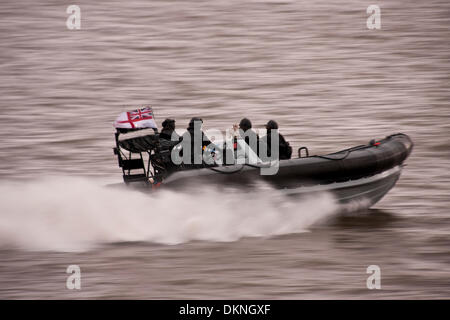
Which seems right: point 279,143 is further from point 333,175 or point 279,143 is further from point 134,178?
point 134,178

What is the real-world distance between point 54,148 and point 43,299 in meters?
7.01

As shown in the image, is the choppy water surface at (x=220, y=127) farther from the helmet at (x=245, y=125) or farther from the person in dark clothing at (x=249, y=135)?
the helmet at (x=245, y=125)

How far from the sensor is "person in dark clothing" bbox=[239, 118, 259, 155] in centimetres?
812

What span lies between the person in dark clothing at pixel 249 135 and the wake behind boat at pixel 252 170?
65 mm

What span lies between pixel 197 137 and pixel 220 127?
543 cm

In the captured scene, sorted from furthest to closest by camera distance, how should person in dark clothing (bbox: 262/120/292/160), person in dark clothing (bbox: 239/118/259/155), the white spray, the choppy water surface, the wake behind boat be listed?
1. person in dark clothing (bbox: 262/120/292/160)
2. person in dark clothing (bbox: 239/118/259/155)
3. the wake behind boat
4. the white spray
5. the choppy water surface

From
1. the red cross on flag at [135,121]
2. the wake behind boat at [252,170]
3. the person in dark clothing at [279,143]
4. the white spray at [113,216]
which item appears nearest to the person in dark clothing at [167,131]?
the wake behind boat at [252,170]

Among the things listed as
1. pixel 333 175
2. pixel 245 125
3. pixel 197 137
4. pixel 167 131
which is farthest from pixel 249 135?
pixel 333 175

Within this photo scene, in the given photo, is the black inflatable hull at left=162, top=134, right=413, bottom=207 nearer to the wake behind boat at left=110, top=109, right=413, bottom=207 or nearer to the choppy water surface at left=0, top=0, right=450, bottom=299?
the wake behind boat at left=110, top=109, right=413, bottom=207

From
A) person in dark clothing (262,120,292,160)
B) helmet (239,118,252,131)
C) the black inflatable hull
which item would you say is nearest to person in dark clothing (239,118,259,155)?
helmet (239,118,252,131)

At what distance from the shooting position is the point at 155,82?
53.9 feet

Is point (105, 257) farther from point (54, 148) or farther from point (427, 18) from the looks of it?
point (427, 18)

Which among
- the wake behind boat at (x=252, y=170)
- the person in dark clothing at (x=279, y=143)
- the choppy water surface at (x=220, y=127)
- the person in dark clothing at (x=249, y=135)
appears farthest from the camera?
the person in dark clothing at (x=279, y=143)

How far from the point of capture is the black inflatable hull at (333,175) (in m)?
7.66
